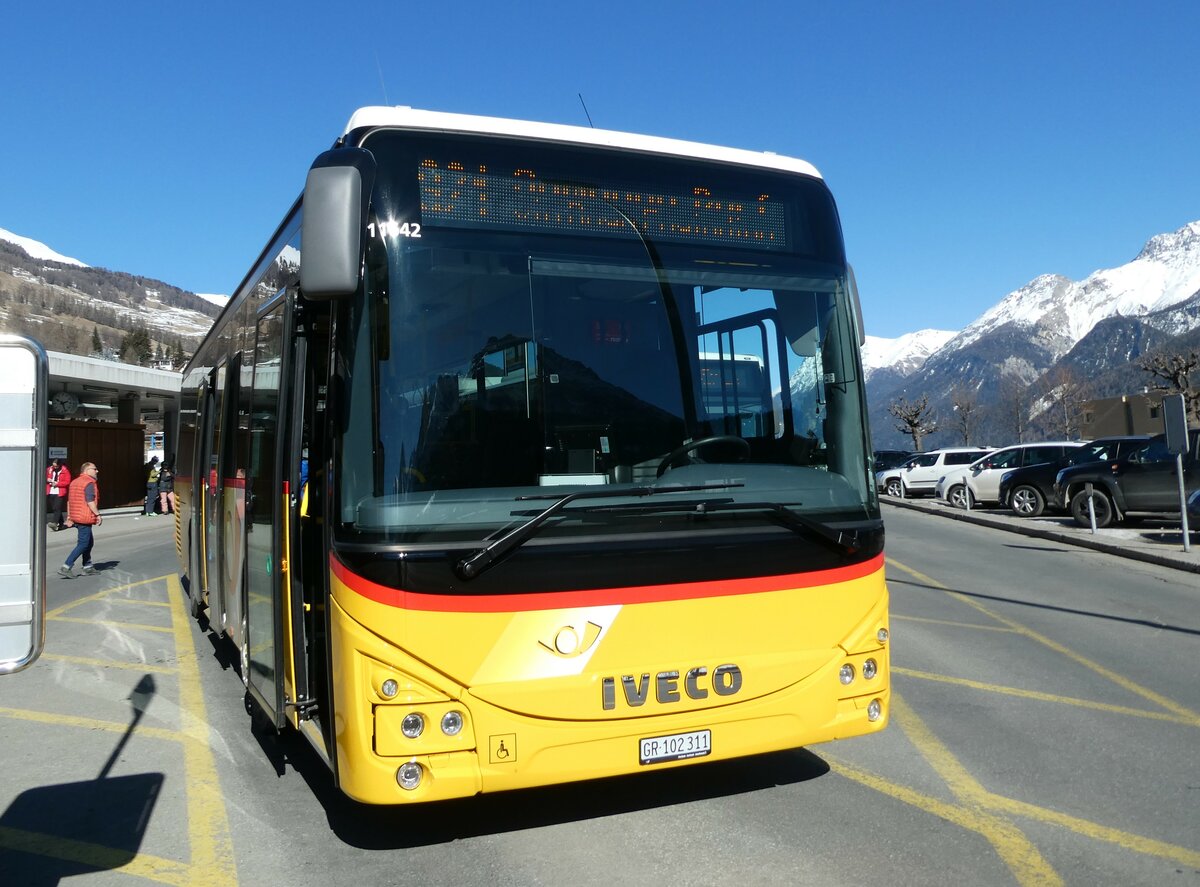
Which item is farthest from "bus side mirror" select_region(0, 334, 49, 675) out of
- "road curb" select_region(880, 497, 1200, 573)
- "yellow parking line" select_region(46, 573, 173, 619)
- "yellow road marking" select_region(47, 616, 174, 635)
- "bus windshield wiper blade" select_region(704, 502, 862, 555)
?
"road curb" select_region(880, 497, 1200, 573)

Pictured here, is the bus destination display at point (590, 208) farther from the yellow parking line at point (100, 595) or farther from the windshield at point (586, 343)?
the yellow parking line at point (100, 595)

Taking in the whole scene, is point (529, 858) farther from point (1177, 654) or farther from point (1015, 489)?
point (1015, 489)

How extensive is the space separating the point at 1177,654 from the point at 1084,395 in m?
111

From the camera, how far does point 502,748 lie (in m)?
4.02

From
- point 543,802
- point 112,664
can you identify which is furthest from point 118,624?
point 543,802

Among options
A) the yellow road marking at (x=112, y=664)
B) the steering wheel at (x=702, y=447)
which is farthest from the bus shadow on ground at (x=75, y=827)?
the steering wheel at (x=702, y=447)

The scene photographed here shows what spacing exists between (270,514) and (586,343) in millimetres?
1828

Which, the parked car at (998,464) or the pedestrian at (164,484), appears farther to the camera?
the pedestrian at (164,484)

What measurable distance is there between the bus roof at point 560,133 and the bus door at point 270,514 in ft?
3.61

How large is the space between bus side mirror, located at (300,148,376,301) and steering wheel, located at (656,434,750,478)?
58.1 inches

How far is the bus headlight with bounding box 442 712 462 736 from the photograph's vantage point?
3.97 meters

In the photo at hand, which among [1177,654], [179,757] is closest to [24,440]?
[179,757]

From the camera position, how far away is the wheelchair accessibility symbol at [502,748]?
401 cm

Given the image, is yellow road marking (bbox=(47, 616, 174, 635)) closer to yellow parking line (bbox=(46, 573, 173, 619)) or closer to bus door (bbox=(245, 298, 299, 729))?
yellow parking line (bbox=(46, 573, 173, 619))
